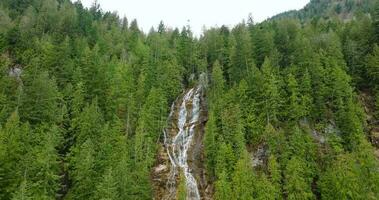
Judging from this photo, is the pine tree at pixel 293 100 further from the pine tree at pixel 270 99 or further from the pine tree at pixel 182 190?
the pine tree at pixel 182 190

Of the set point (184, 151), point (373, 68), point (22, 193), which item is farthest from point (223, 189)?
point (373, 68)

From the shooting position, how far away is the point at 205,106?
268ft

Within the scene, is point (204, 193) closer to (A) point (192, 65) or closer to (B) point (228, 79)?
(B) point (228, 79)

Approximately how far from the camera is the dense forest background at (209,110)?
177ft

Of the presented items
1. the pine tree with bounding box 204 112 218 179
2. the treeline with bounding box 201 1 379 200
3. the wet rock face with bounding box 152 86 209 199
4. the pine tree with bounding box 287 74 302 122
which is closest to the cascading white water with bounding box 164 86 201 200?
the wet rock face with bounding box 152 86 209 199

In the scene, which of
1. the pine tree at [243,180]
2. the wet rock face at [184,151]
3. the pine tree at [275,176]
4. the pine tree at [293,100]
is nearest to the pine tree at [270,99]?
the pine tree at [293,100]

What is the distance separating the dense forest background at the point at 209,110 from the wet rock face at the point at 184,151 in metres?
2.98

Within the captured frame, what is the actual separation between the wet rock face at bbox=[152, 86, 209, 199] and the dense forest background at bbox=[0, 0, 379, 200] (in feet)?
9.78

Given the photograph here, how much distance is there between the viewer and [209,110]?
75250mm

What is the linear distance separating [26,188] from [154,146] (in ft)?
75.8

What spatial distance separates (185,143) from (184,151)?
7.43 ft

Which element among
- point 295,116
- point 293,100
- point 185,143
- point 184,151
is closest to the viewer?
point 295,116

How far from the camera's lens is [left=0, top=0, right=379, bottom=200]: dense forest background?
177 feet

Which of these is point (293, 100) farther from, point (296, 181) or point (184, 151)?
point (184, 151)
